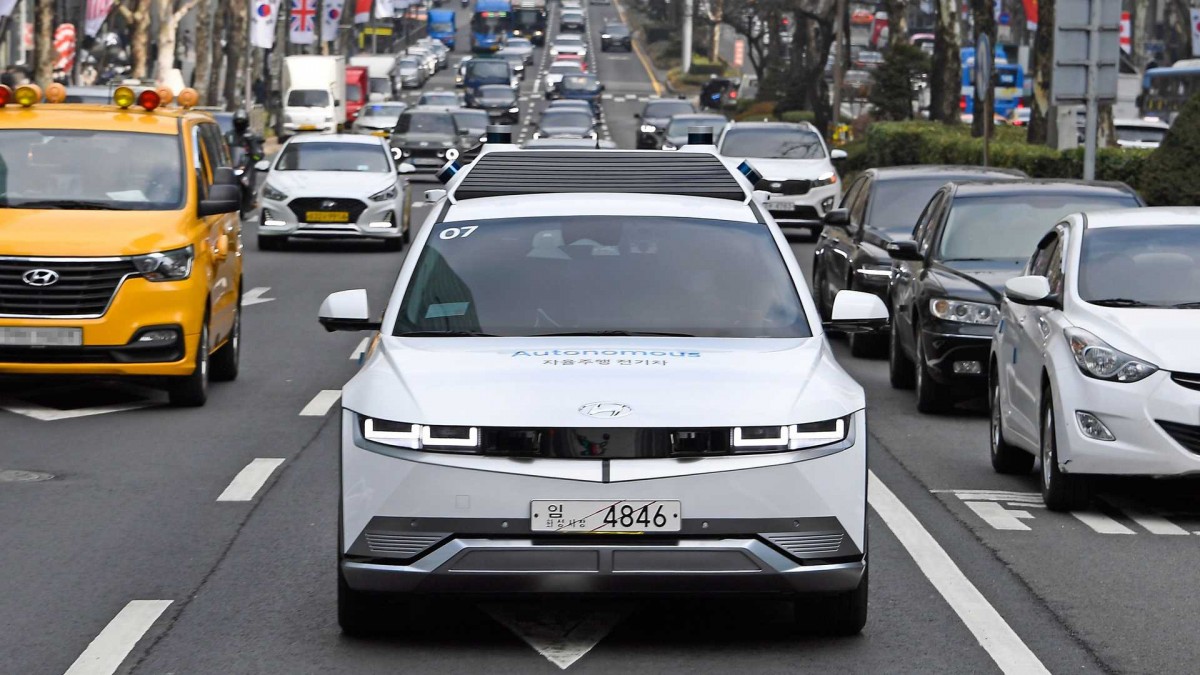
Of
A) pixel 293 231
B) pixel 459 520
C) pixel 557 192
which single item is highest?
pixel 557 192

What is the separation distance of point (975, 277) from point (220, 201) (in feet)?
16.8

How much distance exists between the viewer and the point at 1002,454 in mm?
11969

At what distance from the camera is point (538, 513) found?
686 centimetres

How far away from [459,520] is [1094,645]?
7.24 feet

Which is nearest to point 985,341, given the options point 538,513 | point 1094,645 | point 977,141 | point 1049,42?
point 1094,645

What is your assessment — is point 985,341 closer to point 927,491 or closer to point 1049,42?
point 927,491

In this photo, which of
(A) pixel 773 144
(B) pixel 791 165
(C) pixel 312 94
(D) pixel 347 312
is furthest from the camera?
(C) pixel 312 94

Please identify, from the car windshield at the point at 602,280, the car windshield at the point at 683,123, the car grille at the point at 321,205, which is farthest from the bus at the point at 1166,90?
the car windshield at the point at 602,280

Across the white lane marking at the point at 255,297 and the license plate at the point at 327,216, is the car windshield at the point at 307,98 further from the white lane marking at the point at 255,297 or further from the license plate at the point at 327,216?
the white lane marking at the point at 255,297

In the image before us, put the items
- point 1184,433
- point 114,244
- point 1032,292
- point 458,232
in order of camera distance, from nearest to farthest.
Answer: point 458,232 < point 1184,433 < point 1032,292 < point 114,244

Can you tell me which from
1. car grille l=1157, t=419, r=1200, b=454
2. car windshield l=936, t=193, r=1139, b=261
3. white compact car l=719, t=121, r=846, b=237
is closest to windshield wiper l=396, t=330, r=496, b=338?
car grille l=1157, t=419, r=1200, b=454

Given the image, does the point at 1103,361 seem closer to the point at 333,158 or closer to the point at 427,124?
the point at 333,158

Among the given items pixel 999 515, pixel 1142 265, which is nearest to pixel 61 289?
pixel 999 515

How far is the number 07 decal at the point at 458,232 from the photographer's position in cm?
826
